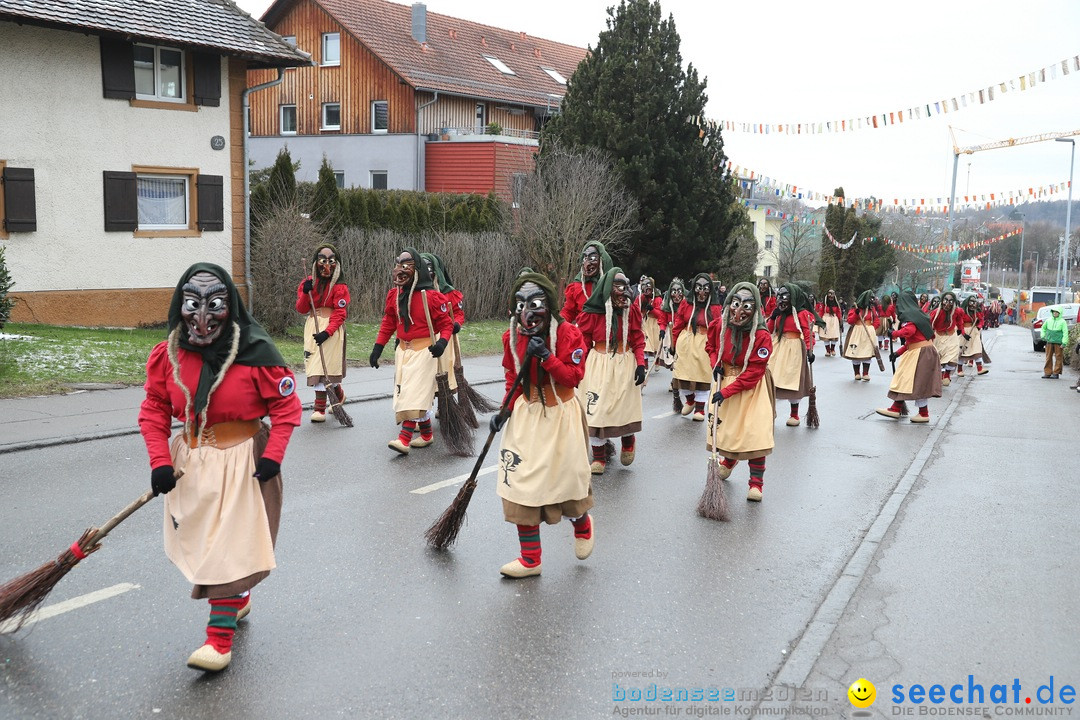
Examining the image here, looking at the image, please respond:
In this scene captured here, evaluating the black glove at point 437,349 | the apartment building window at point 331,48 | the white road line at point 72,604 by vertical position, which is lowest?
the white road line at point 72,604

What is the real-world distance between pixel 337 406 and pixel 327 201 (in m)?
13.1

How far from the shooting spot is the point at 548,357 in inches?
230

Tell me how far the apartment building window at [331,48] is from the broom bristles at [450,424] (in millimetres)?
33546

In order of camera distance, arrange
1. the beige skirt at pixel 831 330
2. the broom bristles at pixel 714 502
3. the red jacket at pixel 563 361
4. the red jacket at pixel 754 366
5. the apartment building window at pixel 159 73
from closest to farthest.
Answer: the red jacket at pixel 563 361, the broom bristles at pixel 714 502, the red jacket at pixel 754 366, the apartment building window at pixel 159 73, the beige skirt at pixel 831 330

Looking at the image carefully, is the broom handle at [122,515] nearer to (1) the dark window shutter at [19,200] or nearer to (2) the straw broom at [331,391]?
(2) the straw broom at [331,391]

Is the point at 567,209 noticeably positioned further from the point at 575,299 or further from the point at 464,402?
the point at 575,299

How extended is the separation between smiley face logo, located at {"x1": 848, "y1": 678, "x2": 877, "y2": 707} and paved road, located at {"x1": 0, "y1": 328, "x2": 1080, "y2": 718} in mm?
53

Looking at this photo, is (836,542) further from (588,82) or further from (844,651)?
(588,82)

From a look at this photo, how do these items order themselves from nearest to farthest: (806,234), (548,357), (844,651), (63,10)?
1. (844,651)
2. (548,357)
3. (63,10)
4. (806,234)

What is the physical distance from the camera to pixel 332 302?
11148 mm

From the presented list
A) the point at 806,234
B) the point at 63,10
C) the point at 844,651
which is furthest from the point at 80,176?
the point at 806,234

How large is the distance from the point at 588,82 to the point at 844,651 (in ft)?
85.6

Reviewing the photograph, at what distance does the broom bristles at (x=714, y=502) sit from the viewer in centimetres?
764

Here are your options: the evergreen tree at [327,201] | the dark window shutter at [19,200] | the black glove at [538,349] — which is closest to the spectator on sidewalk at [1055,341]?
the evergreen tree at [327,201]
